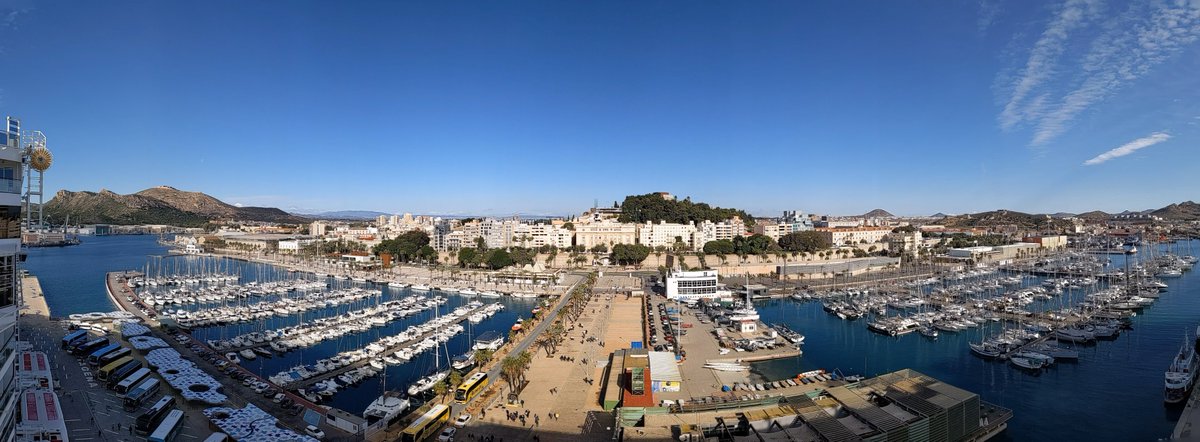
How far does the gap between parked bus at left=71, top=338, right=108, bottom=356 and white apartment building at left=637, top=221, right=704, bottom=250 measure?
114ft

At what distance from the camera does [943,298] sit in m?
25.4

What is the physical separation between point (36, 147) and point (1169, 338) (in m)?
28.3

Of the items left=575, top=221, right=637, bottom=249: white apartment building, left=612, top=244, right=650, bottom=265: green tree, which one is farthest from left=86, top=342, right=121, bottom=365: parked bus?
left=575, top=221, right=637, bottom=249: white apartment building

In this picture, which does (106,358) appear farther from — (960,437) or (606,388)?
(960,437)

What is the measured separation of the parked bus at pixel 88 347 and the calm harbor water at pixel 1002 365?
375 cm

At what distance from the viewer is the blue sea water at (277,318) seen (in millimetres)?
14841

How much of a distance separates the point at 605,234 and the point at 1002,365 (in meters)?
31.6

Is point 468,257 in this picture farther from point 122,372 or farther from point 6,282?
point 6,282

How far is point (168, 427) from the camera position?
9.97 m

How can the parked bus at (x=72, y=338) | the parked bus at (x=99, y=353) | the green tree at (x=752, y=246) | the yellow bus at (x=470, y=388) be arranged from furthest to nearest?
the green tree at (x=752, y=246) < the parked bus at (x=72, y=338) < the parked bus at (x=99, y=353) < the yellow bus at (x=470, y=388)

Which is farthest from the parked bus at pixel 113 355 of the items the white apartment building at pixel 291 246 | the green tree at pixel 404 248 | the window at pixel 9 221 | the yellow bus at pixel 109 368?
the white apartment building at pixel 291 246

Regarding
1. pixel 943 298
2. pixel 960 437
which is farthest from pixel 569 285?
pixel 960 437

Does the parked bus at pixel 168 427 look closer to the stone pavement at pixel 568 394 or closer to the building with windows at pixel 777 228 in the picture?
the stone pavement at pixel 568 394

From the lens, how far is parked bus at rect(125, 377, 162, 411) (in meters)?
11.3
